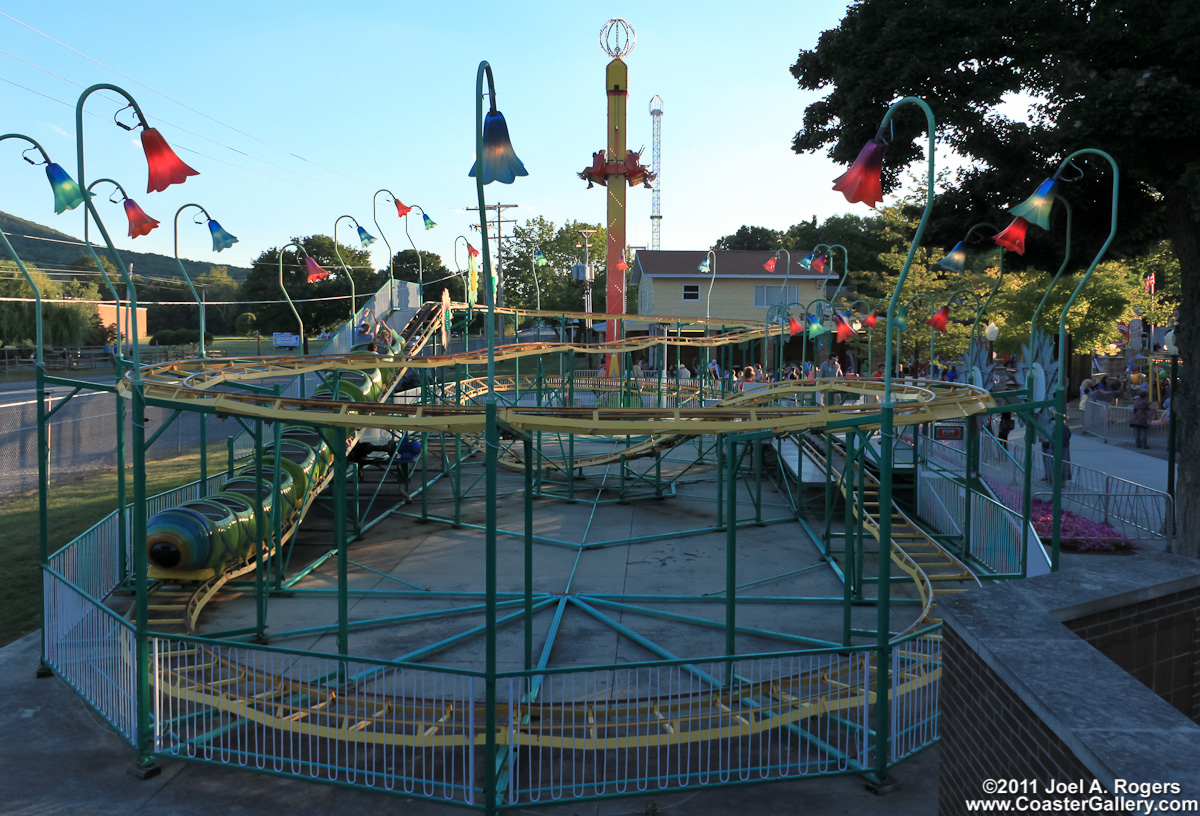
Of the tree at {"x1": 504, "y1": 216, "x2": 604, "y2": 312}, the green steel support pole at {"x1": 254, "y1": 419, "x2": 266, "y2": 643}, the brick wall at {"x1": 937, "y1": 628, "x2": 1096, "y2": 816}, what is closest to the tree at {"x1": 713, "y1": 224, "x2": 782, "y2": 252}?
the tree at {"x1": 504, "y1": 216, "x2": 604, "y2": 312}

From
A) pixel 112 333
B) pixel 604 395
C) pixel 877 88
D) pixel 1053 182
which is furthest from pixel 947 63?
pixel 112 333

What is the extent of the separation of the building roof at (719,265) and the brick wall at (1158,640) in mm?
44027

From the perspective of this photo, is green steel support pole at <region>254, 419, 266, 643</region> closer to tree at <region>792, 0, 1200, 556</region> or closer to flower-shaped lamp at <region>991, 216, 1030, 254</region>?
flower-shaped lamp at <region>991, 216, 1030, 254</region>

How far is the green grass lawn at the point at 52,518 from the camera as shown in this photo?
13.8m

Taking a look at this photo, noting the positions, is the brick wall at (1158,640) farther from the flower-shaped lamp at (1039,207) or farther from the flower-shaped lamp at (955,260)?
the flower-shaped lamp at (955,260)

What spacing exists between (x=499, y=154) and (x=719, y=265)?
150 ft

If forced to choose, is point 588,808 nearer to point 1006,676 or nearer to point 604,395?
point 1006,676

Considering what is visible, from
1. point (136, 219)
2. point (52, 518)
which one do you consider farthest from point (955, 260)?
point (52, 518)

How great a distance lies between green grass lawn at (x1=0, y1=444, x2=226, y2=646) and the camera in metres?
13.8

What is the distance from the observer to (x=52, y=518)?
19.9 metres

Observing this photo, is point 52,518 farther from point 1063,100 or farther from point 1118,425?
point 1118,425

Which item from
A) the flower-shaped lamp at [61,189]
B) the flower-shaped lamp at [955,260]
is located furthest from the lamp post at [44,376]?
the flower-shaped lamp at [955,260]

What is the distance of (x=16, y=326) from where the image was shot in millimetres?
59000

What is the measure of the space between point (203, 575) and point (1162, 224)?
1811 cm
